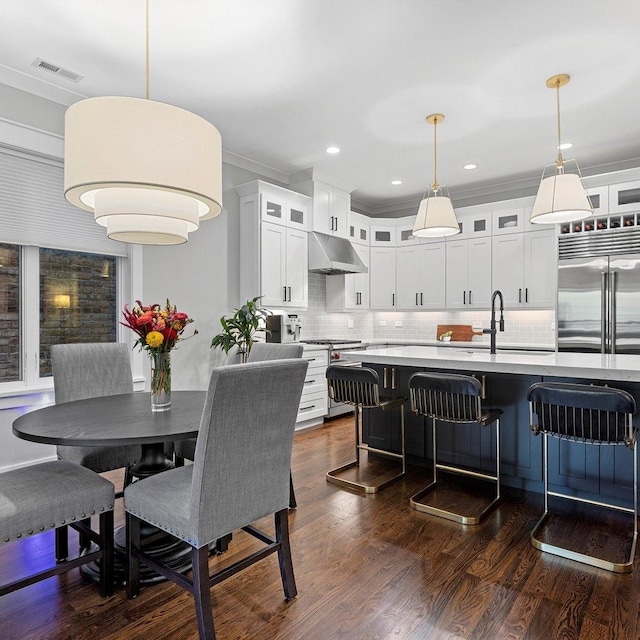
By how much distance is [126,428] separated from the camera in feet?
6.18

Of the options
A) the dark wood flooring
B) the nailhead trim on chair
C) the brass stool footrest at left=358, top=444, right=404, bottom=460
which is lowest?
the dark wood flooring

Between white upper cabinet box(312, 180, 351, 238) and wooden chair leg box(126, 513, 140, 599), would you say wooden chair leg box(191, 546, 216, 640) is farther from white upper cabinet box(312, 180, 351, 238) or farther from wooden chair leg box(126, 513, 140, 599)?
white upper cabinet box(312, 180, 351, 238)

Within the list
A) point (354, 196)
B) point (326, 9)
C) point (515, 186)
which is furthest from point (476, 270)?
point (326, 9)

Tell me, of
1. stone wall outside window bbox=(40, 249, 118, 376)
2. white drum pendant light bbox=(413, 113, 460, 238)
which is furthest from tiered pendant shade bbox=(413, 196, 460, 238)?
stone wall outside window bbox=(40, 249, 118, 376)

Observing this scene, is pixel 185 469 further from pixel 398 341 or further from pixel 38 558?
pixel 398 341

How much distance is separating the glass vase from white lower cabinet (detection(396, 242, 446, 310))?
15.1ft

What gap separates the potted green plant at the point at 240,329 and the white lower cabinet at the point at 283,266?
0.32m

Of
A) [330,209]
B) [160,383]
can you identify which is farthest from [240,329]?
[160,383]

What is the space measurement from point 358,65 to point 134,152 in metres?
2.00

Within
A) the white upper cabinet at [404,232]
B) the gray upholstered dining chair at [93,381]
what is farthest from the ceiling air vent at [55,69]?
the white upper cabinet at [404,232]

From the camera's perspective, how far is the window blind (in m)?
3.27

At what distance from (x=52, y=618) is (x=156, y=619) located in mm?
418

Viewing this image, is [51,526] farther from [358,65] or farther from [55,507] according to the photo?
[358,65]

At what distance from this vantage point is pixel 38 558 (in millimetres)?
2250
